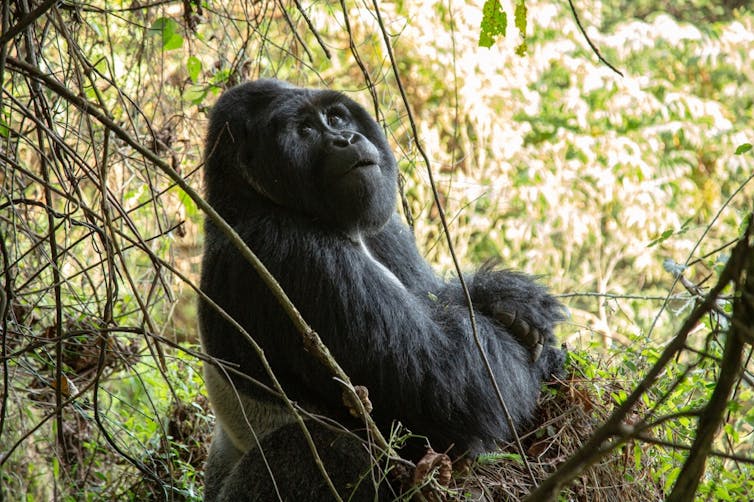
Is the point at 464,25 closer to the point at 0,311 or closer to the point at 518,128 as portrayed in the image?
the point at 518,128

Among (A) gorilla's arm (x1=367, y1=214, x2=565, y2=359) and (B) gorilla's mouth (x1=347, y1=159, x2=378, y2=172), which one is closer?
(B) gorilla's mouth (x1=347, y1=159, x2=378, y2=172)

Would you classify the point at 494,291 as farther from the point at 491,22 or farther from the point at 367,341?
the point at 491,22

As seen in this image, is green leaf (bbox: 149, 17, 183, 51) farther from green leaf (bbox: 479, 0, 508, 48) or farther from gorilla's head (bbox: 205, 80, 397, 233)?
green leaf (bbox: 479, 0, 508, 48)

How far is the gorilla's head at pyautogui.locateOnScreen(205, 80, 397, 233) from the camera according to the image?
3164 mm

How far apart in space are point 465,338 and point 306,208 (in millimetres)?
775

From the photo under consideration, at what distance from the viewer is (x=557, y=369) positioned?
3.42 metres

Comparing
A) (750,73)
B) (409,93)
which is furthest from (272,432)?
(750,73)

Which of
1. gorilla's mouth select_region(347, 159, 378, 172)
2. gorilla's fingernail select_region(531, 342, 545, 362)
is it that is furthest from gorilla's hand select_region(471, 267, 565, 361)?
gorilla's mouth select_region(347, 159, 378, 172)

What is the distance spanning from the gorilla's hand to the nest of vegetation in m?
0.22

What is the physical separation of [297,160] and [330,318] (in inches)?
26.0

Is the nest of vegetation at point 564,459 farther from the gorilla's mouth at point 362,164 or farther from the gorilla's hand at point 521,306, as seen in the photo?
the gorilla's mouth at point 362,164

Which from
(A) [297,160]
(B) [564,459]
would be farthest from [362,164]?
(B) [564,459]

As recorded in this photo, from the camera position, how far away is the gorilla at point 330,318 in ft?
9.61

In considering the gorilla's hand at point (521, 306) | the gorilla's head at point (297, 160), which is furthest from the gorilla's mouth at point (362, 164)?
the gorilla's hand at point (521, 306)
